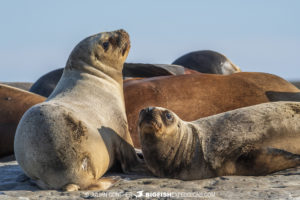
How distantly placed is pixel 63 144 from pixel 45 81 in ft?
18.9

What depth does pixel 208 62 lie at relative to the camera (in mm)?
10680

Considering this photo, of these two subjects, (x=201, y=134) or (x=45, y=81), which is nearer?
(x=201, y=134)

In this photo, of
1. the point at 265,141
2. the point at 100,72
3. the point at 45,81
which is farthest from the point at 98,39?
the point at 45,81

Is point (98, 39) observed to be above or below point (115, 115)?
above

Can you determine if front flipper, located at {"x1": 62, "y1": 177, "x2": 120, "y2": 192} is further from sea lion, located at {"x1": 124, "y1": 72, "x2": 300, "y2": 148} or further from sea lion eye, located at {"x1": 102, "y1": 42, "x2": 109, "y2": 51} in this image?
sea lion eye, located at {"x1": 102, "y1": 42, "x2": 109, "y2": 51}

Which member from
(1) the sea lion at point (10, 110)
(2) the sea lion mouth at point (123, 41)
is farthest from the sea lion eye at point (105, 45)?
(1) the sea lion at point (10, 110)

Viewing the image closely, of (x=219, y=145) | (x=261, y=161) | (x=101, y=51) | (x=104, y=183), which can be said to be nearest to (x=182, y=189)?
(x=104, y=183)

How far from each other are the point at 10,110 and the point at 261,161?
3456 mm

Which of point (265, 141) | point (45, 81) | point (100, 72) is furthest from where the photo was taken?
point (45, 81)

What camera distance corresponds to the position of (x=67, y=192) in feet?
13.4

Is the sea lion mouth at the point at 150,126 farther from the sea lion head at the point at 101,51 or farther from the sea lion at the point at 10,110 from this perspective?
the sea lion at the point at 10,110


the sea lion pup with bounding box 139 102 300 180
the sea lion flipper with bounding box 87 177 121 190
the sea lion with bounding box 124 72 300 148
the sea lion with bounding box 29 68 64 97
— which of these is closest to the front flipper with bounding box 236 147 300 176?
the sea lion pup with bounding box 139 102 300 180

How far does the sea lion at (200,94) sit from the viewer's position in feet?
21.4

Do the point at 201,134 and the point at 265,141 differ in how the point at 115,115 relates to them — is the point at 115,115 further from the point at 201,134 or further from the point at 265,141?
the point at 265,141
